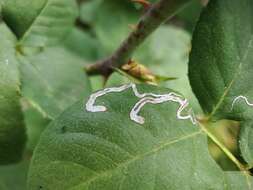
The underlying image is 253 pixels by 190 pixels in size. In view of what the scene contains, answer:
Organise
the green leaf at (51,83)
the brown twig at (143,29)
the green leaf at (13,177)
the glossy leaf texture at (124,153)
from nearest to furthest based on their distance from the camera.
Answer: the glossy leaf texture at (124,153)
the brown twig at (143,29)
the green leaf at (51,83)
the green leaf at (13,177)

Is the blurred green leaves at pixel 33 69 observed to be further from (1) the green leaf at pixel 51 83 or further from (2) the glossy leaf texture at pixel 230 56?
(2) the glossy leaf texture at pixel 230 56

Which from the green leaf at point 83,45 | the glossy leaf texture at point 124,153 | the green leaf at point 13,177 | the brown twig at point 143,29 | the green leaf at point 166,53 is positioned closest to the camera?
the glossy leaf texture at point 124,153

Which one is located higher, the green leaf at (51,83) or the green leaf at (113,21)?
the green leaf at (51,83)

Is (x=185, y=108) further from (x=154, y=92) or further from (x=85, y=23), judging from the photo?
(x=85, y=23)

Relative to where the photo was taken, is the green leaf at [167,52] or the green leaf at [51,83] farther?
the green leaf at [167,52]

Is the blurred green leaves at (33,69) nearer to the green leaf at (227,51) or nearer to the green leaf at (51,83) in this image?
the green leaf at (51,83)

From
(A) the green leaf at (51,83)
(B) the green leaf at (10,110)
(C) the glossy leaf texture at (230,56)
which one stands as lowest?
(A) the green leaf at (51,83)

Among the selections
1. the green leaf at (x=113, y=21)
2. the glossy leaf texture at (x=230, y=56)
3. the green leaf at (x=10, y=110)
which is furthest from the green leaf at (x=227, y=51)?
the green leaf at (x=113, y=21)
